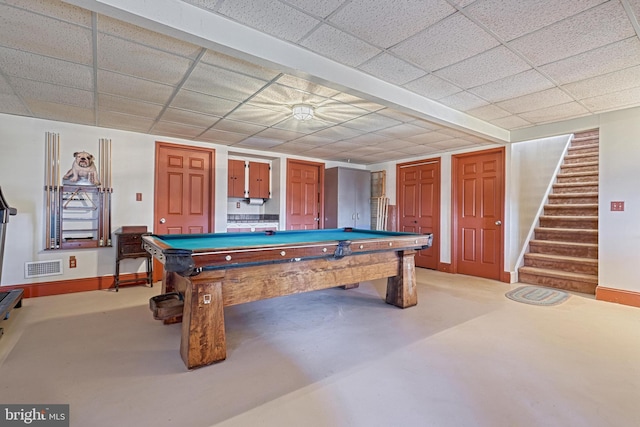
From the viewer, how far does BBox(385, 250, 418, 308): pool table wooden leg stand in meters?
3.49

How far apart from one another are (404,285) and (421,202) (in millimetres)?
3061

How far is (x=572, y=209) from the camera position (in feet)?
17.1

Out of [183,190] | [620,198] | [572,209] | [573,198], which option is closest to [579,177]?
[573,198]

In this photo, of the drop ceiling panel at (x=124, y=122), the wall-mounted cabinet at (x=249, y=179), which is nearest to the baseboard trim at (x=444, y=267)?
the wall-mounted cabinet at (x=249, y=179)

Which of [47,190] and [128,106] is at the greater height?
[128,106]

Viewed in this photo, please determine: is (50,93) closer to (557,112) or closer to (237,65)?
(237,65)

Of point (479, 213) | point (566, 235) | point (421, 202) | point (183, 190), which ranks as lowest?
point (566, 235)

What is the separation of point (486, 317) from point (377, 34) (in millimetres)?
2947

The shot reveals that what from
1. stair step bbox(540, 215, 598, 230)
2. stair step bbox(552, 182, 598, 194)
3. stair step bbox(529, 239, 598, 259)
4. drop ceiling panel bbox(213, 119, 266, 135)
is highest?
drop ceiling panel bbox(213, 119, 266, 135)

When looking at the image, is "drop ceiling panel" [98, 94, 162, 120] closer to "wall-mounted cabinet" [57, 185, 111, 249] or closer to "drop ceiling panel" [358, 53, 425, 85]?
"wall-mounted cabinet" [57, 185, 111, 249]

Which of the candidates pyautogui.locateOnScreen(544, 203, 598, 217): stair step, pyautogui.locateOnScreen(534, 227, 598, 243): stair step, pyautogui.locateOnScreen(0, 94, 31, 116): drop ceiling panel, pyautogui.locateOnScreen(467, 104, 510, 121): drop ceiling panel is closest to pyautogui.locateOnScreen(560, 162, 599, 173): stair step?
pyautogui.locateOnScreen(544, 203, 598, 217): stair step

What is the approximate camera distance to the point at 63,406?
1.72 meters

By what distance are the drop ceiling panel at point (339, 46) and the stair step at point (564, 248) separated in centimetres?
454

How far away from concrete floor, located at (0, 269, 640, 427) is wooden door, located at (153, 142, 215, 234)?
5.71 feet
